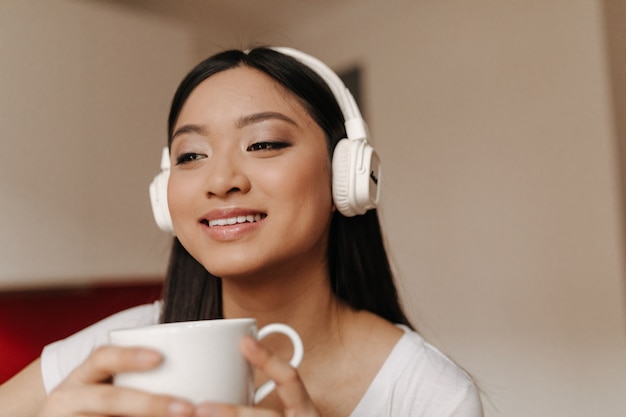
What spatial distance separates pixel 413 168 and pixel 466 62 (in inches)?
18.7

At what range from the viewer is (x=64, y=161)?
1829 mm

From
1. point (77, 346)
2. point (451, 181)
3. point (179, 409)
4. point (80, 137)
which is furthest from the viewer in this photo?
point (451, 181)

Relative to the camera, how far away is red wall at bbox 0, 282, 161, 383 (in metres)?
1.78

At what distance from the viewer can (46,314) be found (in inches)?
75.4

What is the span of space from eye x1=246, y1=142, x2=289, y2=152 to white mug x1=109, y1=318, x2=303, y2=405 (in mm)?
437

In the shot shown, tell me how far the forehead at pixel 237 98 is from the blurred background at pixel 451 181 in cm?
100

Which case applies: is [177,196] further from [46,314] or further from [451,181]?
[451,181]

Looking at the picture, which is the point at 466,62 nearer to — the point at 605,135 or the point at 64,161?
the point at 605,135

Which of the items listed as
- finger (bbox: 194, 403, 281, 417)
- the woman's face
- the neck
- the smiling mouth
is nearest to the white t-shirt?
the neck

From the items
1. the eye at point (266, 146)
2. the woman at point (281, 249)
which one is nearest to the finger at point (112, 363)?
the woman at point (281, 249)

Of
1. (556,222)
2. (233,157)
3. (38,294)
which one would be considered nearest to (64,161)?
(38,294)

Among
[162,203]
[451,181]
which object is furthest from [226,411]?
[451,181]

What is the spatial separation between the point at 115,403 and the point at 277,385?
0.15 m

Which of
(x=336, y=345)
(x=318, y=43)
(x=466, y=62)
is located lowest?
(x=336, y=345)
